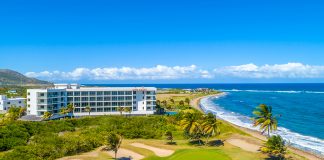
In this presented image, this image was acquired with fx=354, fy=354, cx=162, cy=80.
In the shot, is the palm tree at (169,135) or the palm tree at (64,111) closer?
the palm tree at (169,135)

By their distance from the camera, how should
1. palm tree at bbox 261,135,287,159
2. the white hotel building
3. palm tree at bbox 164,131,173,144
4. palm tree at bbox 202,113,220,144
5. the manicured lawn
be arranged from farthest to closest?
the white hotel building < palm tree at bbox 164,131,173,144 < palm tree at bbox 202,113,220,144 < the manicured lawn < palm tree at bbox 261,135,287,159

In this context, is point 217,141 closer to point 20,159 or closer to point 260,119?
point 260,119

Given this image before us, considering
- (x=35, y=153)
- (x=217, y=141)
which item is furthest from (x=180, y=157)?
(x=35, y=153)

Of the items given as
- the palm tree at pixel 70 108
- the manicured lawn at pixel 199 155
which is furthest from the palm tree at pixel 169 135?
the palm tree at pixel 70 108

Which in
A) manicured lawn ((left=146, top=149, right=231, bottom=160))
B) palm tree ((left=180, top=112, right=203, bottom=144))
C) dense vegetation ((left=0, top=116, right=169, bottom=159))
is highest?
palm tree ((left=180, top=112, right=203, bottom=144))

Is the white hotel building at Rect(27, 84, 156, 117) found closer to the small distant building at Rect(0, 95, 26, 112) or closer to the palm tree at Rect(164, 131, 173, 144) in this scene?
the small distant building at Rect(0, 95, 26, 112)

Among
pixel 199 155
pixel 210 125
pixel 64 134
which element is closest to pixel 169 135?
pixel 210 125

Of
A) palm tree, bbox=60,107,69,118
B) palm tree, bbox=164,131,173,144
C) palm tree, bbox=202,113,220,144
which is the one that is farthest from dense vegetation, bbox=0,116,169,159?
palm tree, bbox=202,113,220,144

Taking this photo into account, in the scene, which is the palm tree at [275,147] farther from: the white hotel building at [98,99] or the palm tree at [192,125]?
the white hotel building at [98,99]
